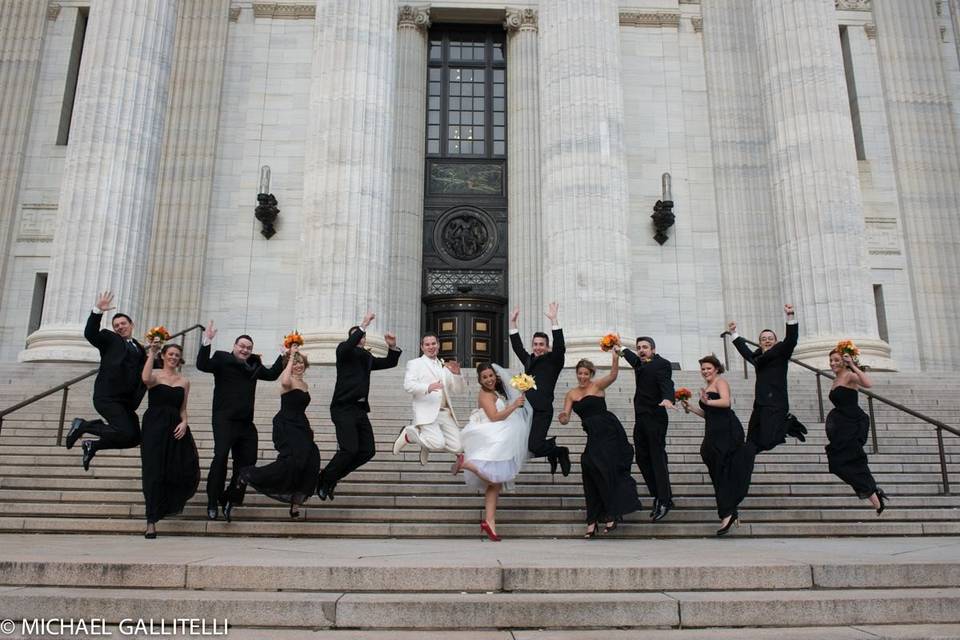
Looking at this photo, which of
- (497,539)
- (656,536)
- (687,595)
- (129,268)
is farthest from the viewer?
(129,268)

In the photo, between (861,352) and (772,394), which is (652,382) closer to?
(772,394)

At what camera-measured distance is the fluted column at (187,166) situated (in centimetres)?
1931

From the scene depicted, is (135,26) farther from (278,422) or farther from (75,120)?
(278,422)

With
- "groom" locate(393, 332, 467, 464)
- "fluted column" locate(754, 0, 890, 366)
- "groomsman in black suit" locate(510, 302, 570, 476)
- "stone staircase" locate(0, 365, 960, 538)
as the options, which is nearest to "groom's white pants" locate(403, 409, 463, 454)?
"groom" locate(393, 332, 467, 464)

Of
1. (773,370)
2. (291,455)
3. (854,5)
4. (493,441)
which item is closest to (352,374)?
(291,455)

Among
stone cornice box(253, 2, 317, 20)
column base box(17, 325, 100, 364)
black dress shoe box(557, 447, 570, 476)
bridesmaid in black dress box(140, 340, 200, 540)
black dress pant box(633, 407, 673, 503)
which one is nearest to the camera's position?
bridesmaid in black dress box(140, 340, 200, 540)

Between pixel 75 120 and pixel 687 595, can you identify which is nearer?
pixel 687 595

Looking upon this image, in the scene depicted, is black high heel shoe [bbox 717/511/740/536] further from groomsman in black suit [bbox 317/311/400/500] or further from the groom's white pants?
groomsman in black suit [bbox 317/311/400/500]

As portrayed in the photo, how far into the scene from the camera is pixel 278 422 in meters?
8.02

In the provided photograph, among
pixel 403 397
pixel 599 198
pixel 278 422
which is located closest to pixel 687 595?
pixel 278 422

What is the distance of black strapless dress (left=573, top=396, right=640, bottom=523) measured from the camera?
304 inches

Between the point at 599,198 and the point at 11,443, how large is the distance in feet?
38.6

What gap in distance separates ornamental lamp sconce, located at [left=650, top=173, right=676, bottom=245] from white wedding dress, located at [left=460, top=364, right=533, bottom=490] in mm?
13148

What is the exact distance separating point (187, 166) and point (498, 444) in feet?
51.4
